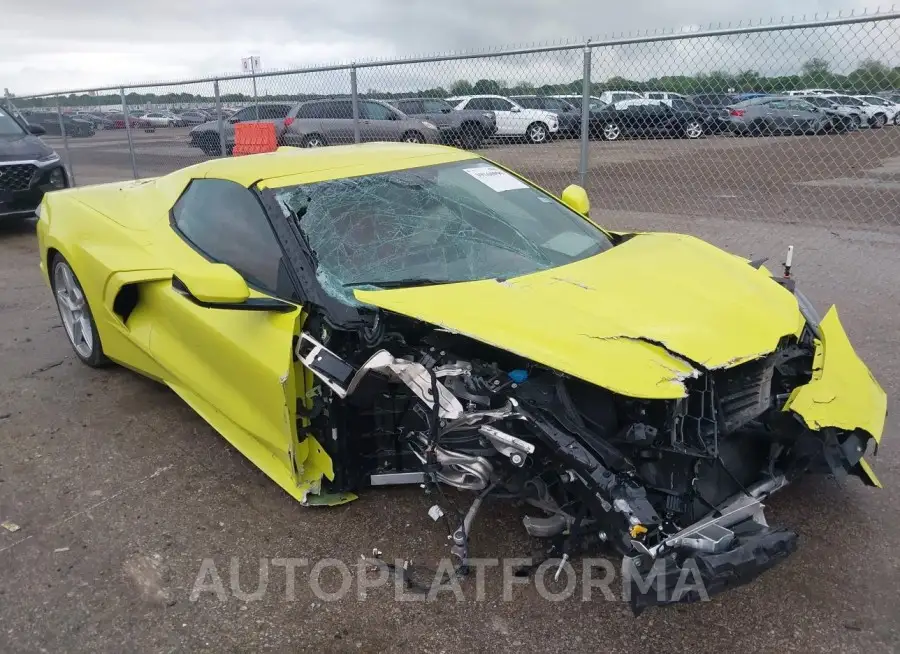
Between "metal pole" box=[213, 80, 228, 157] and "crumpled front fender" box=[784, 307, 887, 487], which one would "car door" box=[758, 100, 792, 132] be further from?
→ "metal pole" box=[213, 80, 228, 157]

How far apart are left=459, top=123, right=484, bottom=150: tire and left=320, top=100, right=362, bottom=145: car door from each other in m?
1.25

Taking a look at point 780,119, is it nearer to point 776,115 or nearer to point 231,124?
point 776,115

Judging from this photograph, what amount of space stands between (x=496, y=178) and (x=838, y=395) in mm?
1931

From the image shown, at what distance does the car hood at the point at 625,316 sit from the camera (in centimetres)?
222

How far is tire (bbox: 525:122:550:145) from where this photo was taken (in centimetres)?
730

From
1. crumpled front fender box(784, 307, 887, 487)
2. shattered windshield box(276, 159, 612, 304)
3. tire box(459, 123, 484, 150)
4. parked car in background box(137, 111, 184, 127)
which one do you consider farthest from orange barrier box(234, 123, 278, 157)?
crumpled front fender box(784, 307, 887, 487)

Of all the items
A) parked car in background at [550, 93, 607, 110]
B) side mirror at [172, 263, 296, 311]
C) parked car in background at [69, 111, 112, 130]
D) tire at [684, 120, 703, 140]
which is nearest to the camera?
side mirror at [172, 263, 296, 311]

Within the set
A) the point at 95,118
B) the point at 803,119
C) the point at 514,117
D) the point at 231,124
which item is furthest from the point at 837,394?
the point at 95,118

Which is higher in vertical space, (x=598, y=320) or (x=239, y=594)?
(x=598, y=320)

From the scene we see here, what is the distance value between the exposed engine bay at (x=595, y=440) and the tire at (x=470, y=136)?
5.57 meters

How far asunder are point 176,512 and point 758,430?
92.2 inches

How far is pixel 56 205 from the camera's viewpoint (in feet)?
14.8

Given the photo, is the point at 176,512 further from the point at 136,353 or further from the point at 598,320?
the point at 598,320

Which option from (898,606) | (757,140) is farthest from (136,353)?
(757,140)
